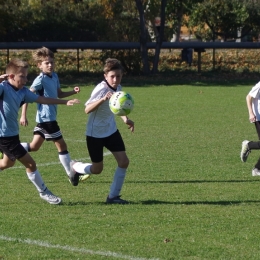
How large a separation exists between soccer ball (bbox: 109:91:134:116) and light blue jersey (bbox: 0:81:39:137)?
1.04 m

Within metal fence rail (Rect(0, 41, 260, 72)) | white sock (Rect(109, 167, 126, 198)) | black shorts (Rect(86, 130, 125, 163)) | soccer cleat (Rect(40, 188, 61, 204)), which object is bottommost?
metal fence rail (Rect(0, 41, 260, 72))

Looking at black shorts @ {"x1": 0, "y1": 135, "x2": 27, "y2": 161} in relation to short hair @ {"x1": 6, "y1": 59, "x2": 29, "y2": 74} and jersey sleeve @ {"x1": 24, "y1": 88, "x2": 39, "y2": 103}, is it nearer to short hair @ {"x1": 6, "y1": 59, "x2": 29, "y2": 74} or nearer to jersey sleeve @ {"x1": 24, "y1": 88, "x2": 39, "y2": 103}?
jersey sleeve @ {"x1": 24, "y1": 88, "x2": 39, "y2": 103}

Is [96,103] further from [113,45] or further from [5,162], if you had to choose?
[113,45]

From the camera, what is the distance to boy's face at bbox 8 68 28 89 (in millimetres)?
8164

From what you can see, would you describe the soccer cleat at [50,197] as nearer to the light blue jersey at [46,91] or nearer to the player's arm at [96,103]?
the player's arm at [96,103]

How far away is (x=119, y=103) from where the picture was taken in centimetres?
809

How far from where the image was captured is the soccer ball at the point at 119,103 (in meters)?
8.09

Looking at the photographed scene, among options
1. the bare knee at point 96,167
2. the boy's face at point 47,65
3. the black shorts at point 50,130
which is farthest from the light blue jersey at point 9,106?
the black shorts at point 50,130

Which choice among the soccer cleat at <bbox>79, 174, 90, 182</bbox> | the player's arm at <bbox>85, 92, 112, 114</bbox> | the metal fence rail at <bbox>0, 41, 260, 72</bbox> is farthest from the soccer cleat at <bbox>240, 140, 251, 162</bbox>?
the metal fence rail at <bbox>0, 41, 260, 72</bbox>

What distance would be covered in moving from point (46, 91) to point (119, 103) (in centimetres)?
247

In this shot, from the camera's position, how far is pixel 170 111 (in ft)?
66.5

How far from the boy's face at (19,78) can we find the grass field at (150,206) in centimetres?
141

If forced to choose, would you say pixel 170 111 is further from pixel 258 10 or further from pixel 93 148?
pixel 258 10

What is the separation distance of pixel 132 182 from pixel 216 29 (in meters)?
40.0
